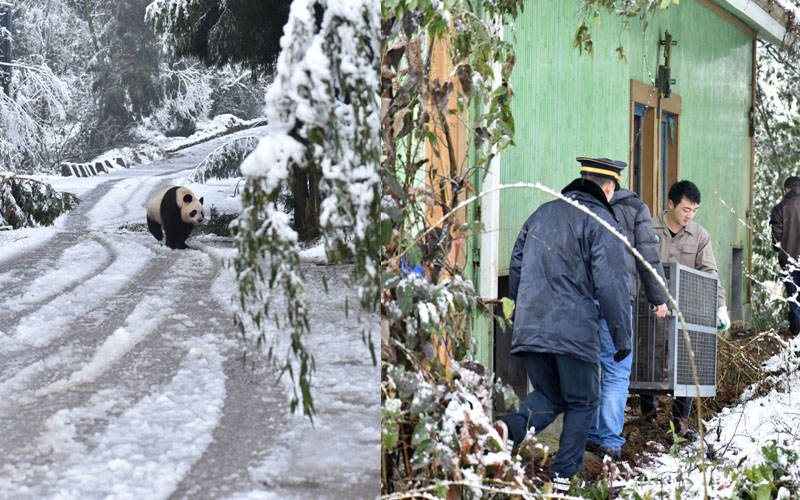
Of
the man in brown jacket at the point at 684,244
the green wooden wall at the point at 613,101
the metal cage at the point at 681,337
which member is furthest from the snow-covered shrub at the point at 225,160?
the man in brown jacket at the point at 684,244

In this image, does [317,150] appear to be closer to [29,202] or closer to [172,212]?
[172,212]

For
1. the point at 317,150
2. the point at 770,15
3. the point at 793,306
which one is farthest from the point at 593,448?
the point at 770,15

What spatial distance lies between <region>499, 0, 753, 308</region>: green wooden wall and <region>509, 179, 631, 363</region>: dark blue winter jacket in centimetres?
21

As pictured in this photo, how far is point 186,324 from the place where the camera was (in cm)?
211

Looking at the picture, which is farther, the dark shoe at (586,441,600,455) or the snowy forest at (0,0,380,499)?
the dark shoe at (586,441,600,455)

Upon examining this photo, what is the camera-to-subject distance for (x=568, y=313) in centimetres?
320

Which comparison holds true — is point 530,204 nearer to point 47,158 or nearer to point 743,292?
point 47,158

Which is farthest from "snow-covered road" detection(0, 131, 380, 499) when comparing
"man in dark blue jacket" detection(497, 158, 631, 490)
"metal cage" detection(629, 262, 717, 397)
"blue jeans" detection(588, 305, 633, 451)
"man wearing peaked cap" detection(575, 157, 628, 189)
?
"metal cage" detection(629, 262, 717, 397)

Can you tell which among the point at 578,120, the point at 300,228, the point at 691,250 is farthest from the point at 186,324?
the point at 691,250

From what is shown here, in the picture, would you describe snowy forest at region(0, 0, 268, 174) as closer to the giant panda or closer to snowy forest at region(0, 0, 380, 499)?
snowy forest at region(0, 0, 380, 499)

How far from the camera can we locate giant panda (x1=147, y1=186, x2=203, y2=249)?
2088mm

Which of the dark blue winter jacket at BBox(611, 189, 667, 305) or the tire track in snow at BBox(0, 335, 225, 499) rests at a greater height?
the dark blue winter jacket at BBox(611, 189, 667, 305)

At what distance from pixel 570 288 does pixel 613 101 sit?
1952mm

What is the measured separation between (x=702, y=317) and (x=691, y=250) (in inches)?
17.1
